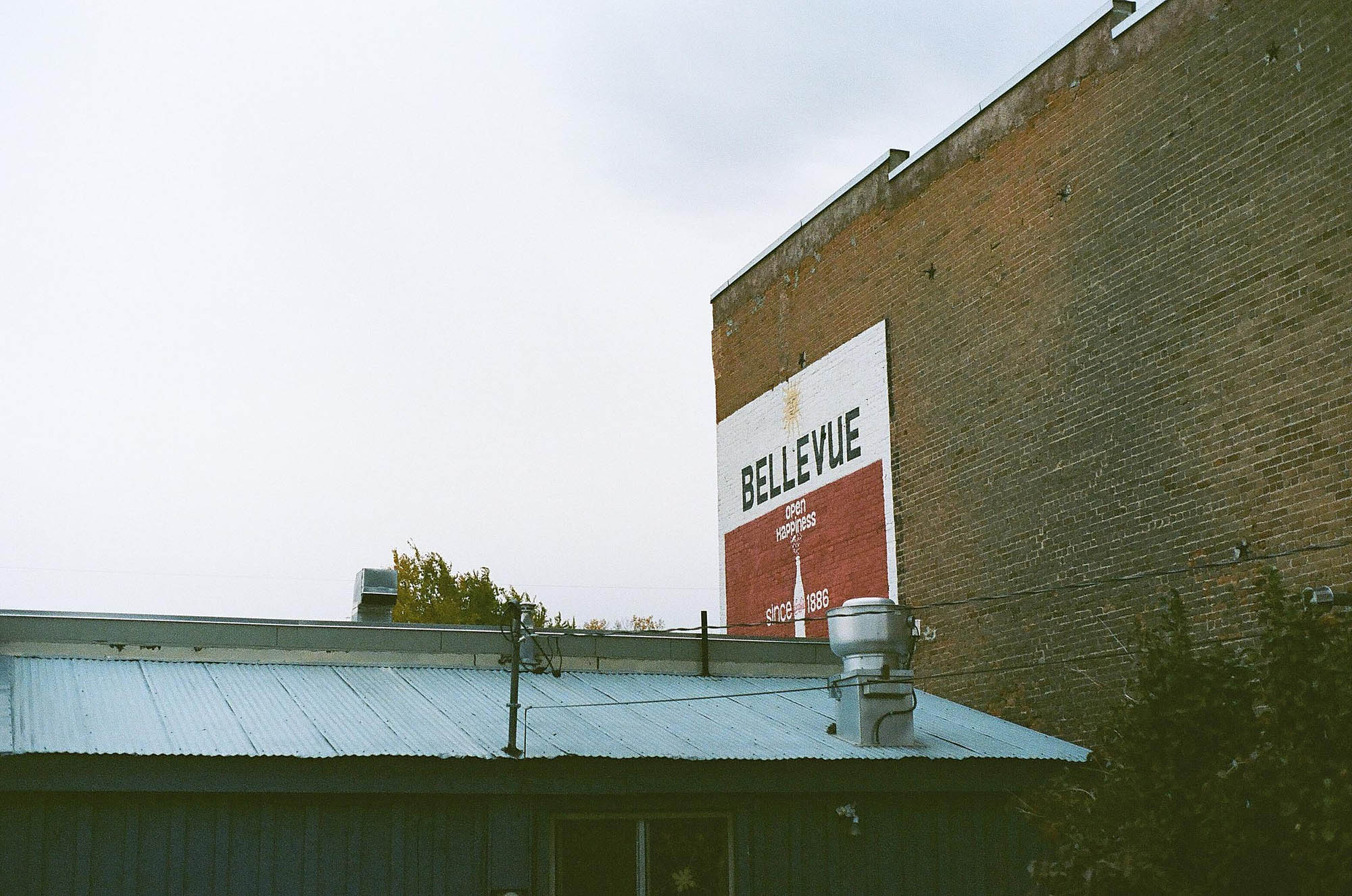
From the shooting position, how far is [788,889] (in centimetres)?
1294

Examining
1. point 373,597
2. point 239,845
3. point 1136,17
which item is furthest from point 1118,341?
point 239,845

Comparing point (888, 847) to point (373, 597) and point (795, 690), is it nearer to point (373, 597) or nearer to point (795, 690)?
point (795, 690)

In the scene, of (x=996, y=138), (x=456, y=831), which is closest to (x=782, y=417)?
(x=996, y=138)

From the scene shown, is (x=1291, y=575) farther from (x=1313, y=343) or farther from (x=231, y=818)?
(x=231, y=818)

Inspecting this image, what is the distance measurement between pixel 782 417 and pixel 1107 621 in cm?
886

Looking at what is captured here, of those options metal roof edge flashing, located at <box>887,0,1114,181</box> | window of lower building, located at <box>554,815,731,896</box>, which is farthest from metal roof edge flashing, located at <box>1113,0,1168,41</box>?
window of lower building, located at <box>554,815,731,896</box>

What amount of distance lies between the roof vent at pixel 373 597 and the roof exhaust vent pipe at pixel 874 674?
5.17 metres

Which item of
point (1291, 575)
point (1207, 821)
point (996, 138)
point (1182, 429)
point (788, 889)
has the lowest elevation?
point (788, 889)

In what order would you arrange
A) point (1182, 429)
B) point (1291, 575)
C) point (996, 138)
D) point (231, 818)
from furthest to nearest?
point (996, 138), point (1182, 429), point (1291, 575), point (231, 818)

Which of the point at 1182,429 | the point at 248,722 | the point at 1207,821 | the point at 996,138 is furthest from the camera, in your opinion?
the point at 996,138

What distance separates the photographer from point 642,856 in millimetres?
12719

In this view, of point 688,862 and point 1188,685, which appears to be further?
point 688,862

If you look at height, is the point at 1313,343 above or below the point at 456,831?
above

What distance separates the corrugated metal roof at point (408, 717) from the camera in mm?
11703
